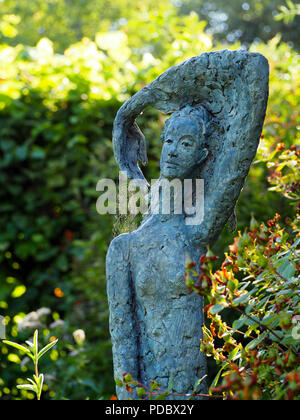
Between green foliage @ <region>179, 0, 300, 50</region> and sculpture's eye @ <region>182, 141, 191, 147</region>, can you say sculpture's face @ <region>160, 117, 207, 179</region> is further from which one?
green foliage @ <region>179, 0, 300, 50</region>

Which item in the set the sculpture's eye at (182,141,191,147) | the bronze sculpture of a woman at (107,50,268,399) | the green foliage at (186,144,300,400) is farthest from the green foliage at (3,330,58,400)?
the sculpture's eye at (182,141,191,147)

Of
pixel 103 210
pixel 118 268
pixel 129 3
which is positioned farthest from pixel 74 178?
pixel 129 3

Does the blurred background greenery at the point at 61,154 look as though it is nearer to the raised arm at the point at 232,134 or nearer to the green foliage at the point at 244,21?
the raised arm at the point at 232,134

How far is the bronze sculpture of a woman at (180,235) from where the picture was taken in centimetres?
200

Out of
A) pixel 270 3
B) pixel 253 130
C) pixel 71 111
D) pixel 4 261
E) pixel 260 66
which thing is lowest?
pixel 4 261

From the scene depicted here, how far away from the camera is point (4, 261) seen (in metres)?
5.28

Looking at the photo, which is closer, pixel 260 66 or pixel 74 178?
pixel 260 66

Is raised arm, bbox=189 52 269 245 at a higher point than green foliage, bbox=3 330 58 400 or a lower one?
higher

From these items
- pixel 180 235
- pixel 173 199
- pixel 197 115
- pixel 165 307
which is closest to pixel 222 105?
pixel 197 115

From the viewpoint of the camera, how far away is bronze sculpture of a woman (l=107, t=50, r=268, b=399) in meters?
2.00
